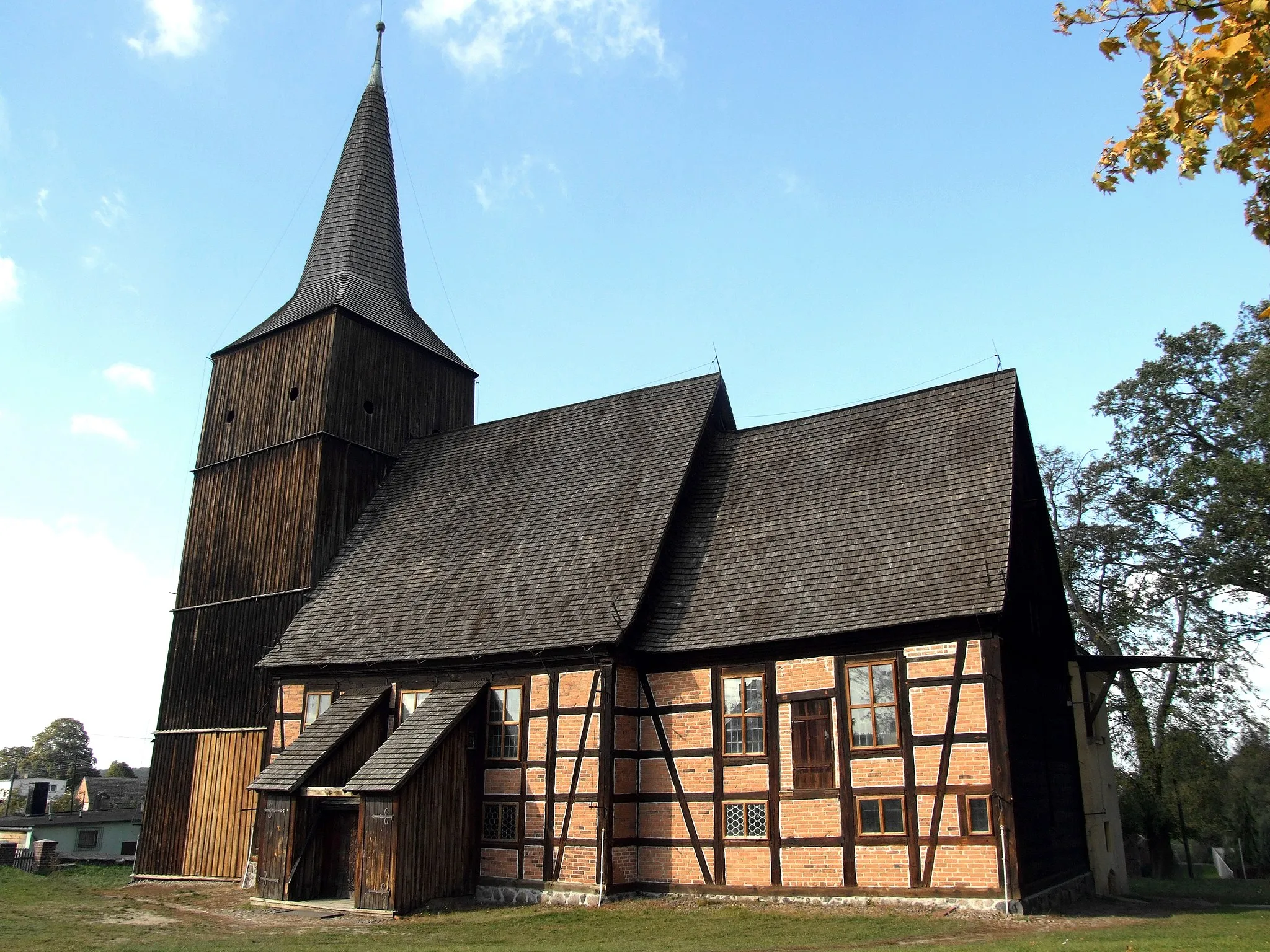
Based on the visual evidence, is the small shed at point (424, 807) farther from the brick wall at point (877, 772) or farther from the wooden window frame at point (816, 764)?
the brick wall at point (877, 772)

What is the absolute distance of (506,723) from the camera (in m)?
17.5

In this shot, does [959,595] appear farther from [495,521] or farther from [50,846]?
[50,846]

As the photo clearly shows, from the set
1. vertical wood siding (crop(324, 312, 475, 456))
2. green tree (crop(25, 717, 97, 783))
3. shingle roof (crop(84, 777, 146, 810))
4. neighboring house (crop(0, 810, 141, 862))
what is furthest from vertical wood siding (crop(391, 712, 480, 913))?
green tree (crop(25, 717, 97, 783))

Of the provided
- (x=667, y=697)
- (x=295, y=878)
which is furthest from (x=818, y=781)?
(x=295, y=878)

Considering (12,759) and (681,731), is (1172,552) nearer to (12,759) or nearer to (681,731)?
(681,731)

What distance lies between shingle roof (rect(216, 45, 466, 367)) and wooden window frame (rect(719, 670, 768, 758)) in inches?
536

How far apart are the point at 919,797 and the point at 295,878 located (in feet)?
33.7

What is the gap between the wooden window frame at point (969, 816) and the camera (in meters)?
13.6

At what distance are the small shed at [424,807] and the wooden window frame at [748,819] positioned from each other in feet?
14.4

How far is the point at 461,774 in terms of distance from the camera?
17.0m

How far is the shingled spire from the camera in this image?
83.8 feet

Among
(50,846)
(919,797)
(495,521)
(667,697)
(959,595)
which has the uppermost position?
(495,521)

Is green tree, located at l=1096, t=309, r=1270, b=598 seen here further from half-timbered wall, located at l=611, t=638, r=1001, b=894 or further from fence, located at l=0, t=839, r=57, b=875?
fence, located at l=0, t=839, r=57, b=875

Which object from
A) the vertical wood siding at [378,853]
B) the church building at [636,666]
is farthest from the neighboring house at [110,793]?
the vertical wood siding at [378,853]
